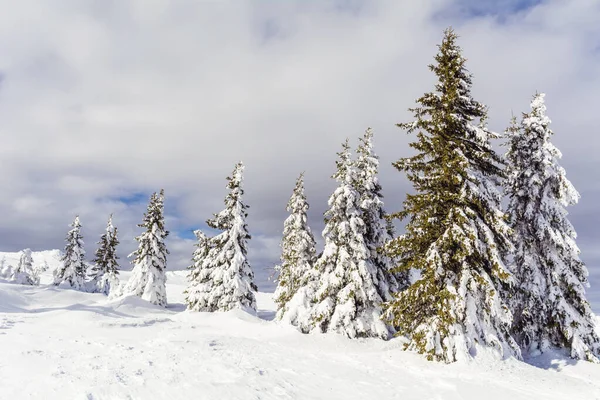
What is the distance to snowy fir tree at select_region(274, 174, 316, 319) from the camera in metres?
33.5

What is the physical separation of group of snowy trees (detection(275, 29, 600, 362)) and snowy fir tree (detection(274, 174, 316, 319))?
8785mm

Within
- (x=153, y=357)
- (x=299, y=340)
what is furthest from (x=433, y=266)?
(x=153, y=357)

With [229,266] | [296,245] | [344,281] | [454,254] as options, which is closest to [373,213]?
[344,281]

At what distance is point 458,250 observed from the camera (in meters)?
16.0

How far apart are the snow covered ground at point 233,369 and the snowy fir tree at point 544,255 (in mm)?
1727

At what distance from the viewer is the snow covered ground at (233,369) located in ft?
28.7

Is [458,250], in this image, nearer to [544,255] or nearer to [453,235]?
[453,235]

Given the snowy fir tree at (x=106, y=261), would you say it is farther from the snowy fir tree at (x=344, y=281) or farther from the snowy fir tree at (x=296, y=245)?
the snowy fir tree at (x=344, y=281)

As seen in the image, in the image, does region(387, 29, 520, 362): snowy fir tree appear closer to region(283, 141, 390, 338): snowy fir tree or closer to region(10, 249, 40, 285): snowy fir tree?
region(283, 141, 390, 338): snowy fir tree

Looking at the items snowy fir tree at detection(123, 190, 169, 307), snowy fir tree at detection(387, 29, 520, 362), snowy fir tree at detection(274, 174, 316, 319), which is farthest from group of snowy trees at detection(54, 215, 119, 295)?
snowy fir tree at detection(387, 29, 520, 362)

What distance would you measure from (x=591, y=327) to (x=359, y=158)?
54.1 ft

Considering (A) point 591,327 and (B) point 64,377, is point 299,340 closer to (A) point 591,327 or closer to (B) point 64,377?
(B) point 64,377

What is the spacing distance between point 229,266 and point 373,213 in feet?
48.6

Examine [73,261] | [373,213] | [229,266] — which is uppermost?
[373,213]
